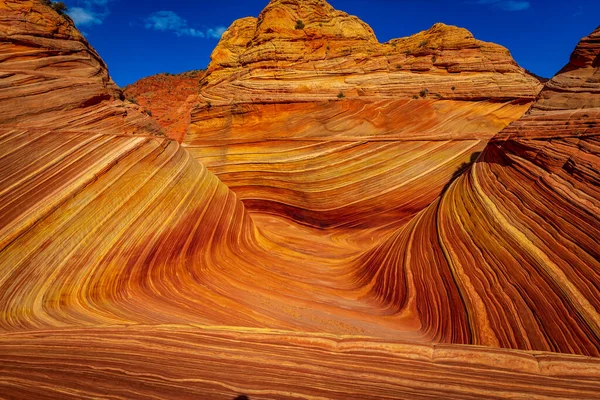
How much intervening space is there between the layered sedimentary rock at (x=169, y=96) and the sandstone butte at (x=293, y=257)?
540 inches

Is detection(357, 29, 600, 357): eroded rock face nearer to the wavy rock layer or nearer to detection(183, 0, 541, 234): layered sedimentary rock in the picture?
the wavy rock layer

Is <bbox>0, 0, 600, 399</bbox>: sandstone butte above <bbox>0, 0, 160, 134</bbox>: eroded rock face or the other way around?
the other way around

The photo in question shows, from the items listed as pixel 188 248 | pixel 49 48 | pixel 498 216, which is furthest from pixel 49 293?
pixel 498 216

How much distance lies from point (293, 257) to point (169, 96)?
34.2 meters

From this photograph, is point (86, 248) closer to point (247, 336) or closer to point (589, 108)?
point (247, 336)

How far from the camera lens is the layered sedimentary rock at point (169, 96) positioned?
24.0 metres

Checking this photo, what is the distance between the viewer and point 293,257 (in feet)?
23.8

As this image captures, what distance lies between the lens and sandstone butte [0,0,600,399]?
243 centimetres

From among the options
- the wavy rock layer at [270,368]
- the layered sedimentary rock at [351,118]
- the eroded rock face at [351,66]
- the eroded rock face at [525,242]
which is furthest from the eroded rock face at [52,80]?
the eroded rock face at [525,242]

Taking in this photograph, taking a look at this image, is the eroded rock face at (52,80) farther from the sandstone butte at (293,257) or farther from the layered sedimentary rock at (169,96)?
the layered sedimentary rock at (169,96)

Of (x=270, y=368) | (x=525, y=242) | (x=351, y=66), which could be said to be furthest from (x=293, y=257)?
(x=351, y=66)

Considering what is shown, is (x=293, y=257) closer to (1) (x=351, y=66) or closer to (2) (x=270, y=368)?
(2) (x=270, y=368)

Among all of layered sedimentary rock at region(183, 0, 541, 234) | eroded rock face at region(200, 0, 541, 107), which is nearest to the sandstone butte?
layered sedimentary rock at region(183, 0, 541, 234)

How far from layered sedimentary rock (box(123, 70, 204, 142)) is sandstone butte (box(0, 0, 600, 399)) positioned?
45.0 feet
